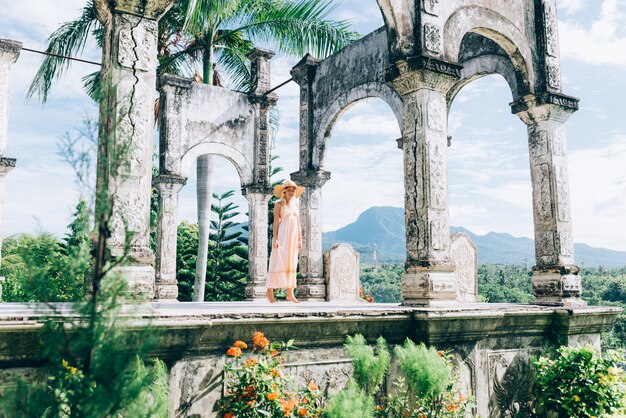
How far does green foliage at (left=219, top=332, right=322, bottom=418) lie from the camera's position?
4242 millimetres

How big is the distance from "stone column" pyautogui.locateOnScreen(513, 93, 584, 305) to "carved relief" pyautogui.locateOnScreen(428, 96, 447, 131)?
2.23 metres

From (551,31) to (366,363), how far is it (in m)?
5.86

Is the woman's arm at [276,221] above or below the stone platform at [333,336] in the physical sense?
above

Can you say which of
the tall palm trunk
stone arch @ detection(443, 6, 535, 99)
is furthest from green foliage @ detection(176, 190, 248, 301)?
stone arch @ detection(443, 6, 535, 99)

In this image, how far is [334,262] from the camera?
37.8ft

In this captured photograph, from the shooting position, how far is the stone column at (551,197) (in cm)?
752

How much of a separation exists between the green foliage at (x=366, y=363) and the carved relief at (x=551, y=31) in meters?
5.37

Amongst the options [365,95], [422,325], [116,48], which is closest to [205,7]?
[365,95]

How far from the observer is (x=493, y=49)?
8.96 metres

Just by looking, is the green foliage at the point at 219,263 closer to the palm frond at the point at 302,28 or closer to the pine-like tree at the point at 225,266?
the pine-like tree at the point at 225,266

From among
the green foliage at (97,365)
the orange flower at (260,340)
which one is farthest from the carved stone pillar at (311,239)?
the green foliage at (97,365)

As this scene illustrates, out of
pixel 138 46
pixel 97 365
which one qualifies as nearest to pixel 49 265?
pixel 97 365

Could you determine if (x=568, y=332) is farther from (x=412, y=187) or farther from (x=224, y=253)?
(x=224, y=253)

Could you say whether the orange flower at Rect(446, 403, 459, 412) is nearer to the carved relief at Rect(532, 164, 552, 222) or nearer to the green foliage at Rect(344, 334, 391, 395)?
the green foliage at Rect(344, 334, 391, 395)
